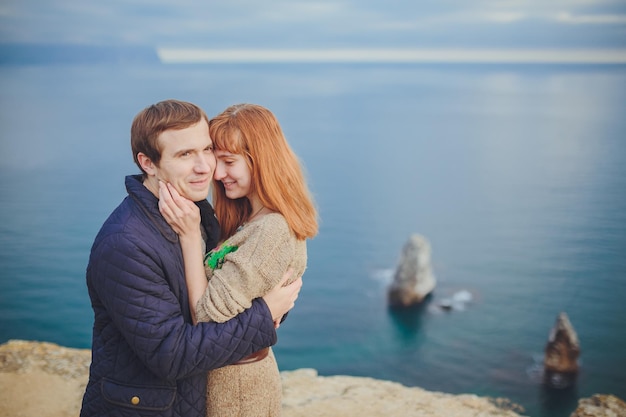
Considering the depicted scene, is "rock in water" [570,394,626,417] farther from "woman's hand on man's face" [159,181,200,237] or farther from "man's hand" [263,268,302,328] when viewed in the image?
"woman's hand on man's face" [159,181,200,237]

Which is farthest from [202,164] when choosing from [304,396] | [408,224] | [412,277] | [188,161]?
[408,224]

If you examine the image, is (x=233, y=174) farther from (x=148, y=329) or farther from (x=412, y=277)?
(x=412, y=277)

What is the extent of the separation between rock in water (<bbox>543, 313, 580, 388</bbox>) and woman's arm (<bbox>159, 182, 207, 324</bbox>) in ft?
81.7

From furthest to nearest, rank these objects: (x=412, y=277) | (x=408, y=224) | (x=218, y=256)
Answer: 1. (x=408, y=224)
2. (x=412, y=277)
3. (x=218, y=256)

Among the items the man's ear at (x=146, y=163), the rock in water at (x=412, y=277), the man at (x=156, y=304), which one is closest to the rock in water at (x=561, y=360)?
the rock in water at (x=412, y=277)

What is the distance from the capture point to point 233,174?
9.20ft

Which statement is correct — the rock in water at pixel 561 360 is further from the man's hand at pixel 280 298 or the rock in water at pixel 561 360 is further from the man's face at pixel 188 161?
the man's face at pixel 188 161

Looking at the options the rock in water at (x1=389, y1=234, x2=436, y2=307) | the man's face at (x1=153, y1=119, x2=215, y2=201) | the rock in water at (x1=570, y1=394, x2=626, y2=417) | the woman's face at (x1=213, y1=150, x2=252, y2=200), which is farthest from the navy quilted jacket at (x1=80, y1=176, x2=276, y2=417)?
the rock in water at (x1=389, y1=234, x2=436, y2=307)

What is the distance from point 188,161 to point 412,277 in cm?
3297

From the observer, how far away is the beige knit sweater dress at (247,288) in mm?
2512

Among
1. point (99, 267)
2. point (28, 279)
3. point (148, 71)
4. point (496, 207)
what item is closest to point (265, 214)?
point (99, 267)

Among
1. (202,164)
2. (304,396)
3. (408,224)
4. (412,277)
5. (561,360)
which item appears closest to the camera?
(202,164)

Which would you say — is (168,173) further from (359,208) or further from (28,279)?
(359,208)

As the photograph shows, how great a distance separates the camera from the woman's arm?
8.36 ft
